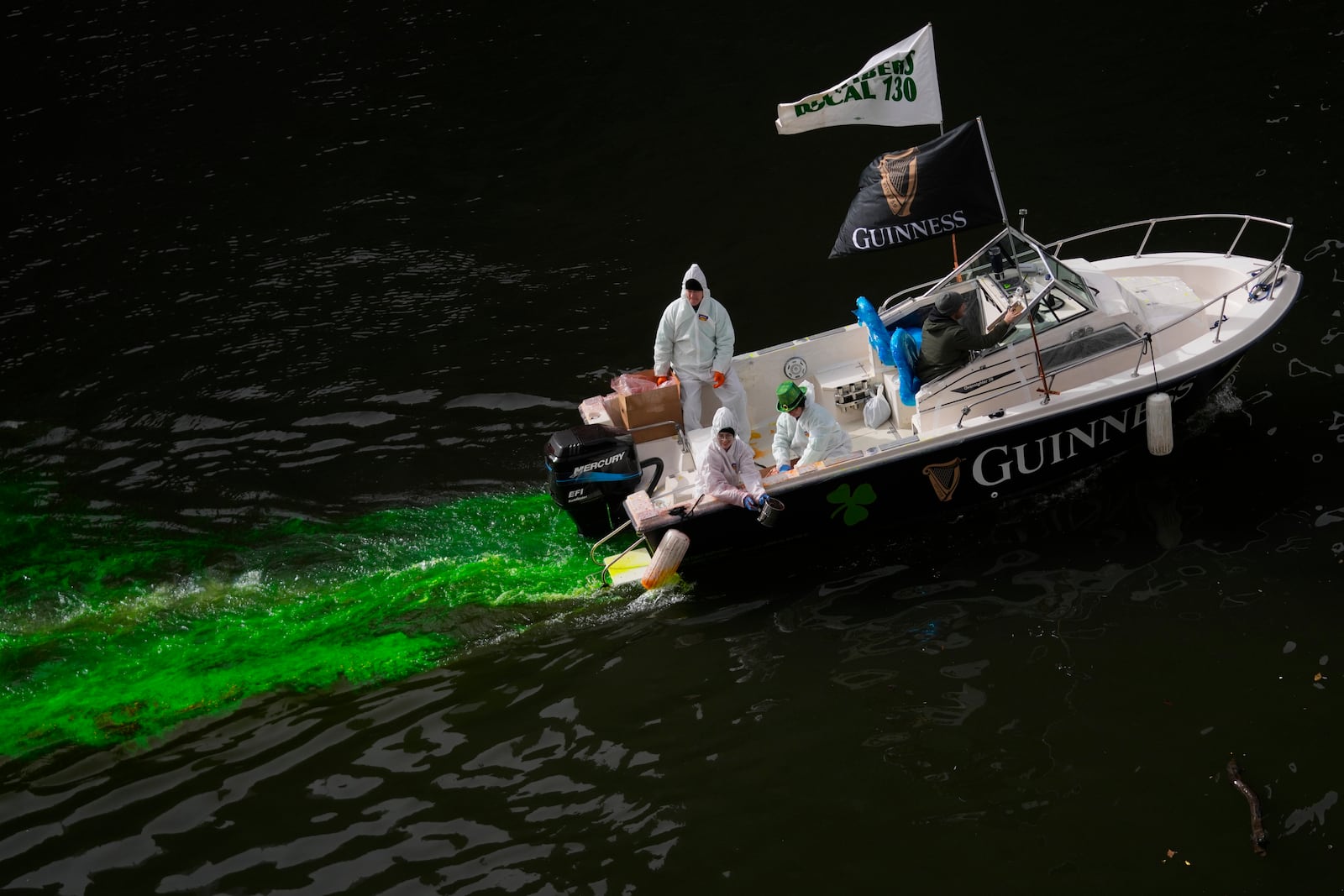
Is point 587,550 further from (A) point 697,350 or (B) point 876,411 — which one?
(B) point 876,411

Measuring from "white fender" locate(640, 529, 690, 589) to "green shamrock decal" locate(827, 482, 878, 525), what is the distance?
1249 millimetres

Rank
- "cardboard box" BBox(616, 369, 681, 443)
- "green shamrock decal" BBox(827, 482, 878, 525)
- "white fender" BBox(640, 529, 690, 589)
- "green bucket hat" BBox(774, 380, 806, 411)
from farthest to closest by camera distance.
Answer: "cardboard box" BBox(616, 369, 681, 443) → "green shamrock decal" BBox(827, 482, 878, 525) → "green bucket hat" BBox(774, 380, 806, 411) → "white fender" BBox(640, 529, 690, 589)

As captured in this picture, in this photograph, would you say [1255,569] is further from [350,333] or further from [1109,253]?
[350,333]

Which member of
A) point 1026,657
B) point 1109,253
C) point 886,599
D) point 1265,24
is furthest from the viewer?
point 1265,24

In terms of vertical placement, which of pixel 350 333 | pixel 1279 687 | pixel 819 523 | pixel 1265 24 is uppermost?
pixel 1265 24

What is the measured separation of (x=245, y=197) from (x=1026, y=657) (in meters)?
13.3

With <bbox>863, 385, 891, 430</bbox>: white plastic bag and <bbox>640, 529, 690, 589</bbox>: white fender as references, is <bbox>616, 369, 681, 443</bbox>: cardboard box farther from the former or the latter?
<bbox>863, 385, 891, 430</bbox>: white plastic bag

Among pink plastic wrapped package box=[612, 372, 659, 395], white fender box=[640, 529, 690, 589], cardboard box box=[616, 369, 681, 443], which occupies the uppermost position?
pink plastic wrapped package box=[612, 372, 659, 395]

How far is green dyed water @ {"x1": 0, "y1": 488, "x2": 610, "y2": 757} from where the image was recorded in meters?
8.48

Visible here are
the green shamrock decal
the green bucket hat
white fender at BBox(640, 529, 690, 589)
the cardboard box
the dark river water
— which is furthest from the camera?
the cardboard box

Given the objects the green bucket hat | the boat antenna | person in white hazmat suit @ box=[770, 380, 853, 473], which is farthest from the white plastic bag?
the boat antenna

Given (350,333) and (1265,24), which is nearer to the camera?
(350,333)


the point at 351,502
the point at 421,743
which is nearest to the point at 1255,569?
the point at 421,743

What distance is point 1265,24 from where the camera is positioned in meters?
16.3
